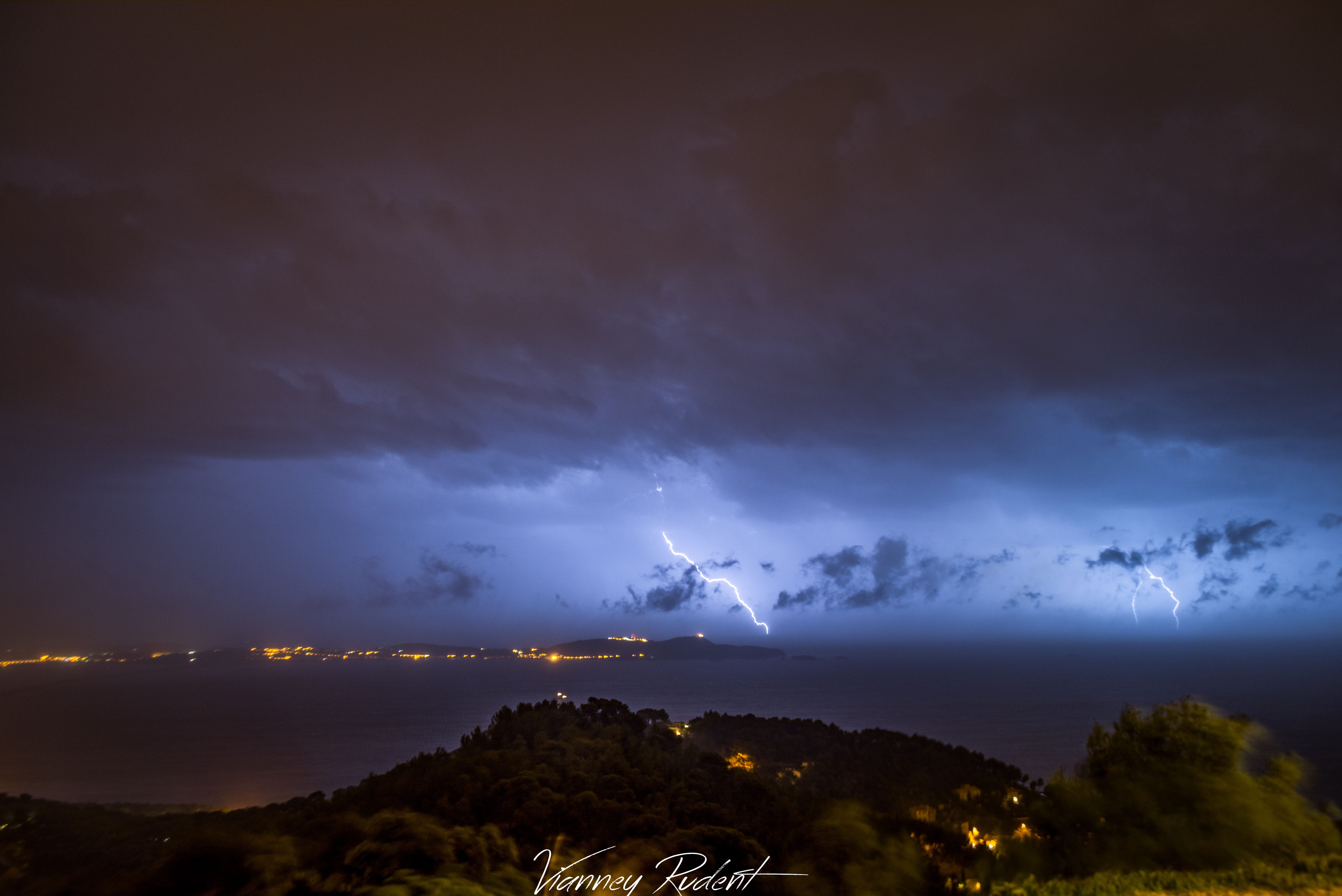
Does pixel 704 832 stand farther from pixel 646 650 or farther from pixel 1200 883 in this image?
pixel 646 650

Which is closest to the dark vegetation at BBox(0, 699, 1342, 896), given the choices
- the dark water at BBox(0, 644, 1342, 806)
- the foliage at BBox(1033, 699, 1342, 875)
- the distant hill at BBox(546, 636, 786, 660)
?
the foliage at BBox(1033, 699, 1342, 875)

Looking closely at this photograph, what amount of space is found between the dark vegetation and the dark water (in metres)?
2.56

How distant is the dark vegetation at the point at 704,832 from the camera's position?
19.7ft

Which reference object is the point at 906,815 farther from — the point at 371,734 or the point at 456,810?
the point at 371,734

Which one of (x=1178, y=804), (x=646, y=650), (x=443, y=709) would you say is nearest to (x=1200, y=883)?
(x=1178, y=804)

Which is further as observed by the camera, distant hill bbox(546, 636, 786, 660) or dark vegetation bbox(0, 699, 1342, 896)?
distant hill bbox(546, 636, 786, 660)

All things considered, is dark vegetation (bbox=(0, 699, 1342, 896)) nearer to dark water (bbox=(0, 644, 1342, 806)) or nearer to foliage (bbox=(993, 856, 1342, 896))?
foliage (bbox=(993, 856, 1342, 896))

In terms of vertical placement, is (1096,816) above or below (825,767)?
above

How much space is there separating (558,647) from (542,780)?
645ft

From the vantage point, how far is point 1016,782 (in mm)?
21703

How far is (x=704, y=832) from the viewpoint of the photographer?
309 inches

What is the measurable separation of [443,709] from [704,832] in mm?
81282

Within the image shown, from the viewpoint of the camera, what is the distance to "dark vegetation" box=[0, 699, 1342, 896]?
601 centimetres

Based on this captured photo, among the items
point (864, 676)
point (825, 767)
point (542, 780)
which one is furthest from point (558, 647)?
point (542, 780)
